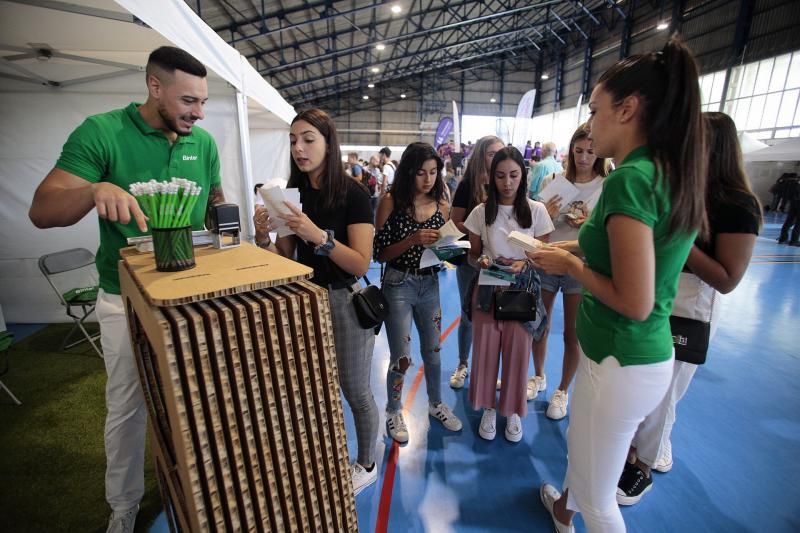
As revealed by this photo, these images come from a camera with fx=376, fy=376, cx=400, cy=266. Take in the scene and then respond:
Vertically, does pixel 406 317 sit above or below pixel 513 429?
above

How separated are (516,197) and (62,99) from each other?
4.26 m

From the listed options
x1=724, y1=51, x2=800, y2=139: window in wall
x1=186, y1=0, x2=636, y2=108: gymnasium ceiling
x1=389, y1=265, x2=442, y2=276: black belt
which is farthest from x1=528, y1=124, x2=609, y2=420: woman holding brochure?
x1=724, y1=51, x2=800, y2=139: window in wall

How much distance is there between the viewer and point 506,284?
2.15 meters

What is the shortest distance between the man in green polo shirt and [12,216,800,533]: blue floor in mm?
481

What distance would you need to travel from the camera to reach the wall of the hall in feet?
40.0

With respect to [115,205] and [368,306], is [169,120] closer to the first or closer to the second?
[115,205]

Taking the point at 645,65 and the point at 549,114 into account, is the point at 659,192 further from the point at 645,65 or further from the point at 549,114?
the point at 549,114

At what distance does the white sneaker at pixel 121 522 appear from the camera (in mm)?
1589

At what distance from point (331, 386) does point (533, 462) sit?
1.80 metres

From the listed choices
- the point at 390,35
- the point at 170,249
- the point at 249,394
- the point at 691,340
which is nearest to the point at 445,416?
the point at 691,340

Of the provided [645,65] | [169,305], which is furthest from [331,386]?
[645,65]

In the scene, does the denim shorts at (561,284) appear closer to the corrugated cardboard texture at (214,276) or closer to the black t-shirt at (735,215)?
the black t-shirt at (735,215)

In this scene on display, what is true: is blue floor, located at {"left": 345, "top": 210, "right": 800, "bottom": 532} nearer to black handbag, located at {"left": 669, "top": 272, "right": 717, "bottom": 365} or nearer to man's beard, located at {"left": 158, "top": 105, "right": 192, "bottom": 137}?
black handbag, located at {"left": 669, "top": 272, "right": 717, "bottom": 365}

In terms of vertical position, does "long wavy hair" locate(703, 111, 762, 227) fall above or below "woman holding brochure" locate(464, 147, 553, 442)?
above
